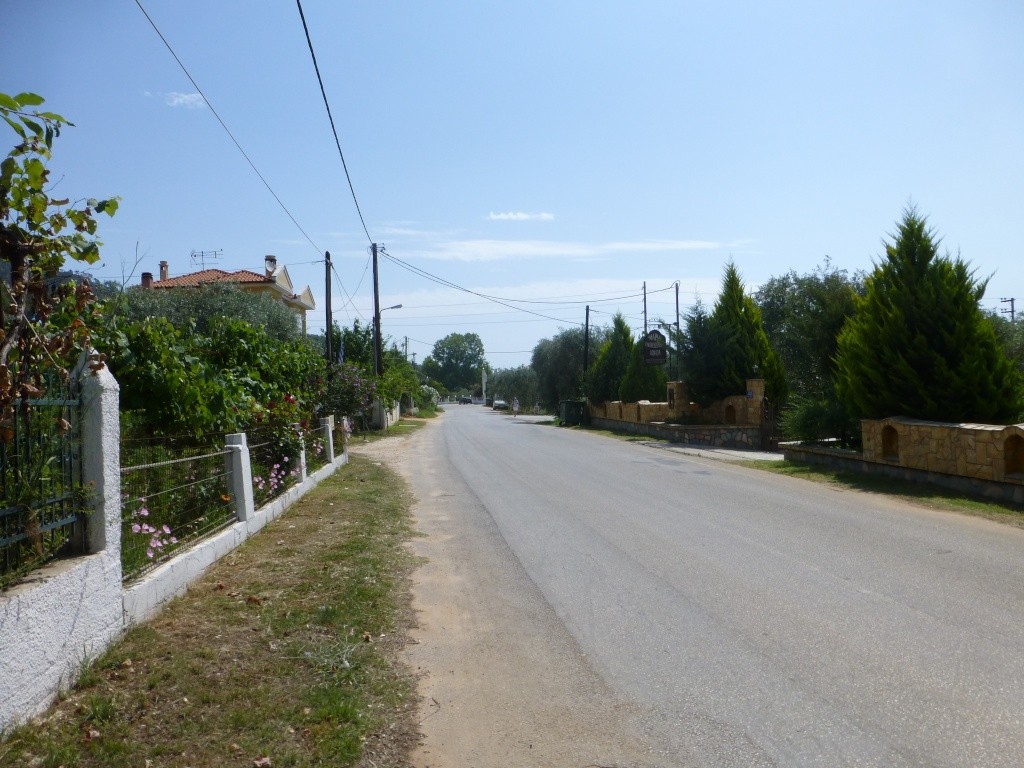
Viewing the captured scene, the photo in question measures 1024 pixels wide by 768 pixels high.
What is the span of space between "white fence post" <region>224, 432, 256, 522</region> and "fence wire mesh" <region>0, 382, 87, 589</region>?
3.90 m

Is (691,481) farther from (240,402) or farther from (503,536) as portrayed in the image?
(240,402)

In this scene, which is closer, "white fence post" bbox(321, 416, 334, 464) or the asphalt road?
the asphalt road

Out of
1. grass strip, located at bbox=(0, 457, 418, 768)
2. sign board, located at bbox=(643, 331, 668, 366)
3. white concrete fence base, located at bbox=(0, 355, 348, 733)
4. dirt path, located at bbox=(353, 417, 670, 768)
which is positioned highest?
sign board, located at bbox=(643, 331, 668, 366)

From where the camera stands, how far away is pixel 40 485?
468cm

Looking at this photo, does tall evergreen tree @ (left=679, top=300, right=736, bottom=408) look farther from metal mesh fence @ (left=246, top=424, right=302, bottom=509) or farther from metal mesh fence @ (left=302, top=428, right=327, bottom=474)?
metal mesh fence @ (left=246, top=424, right=302, bottom=509)

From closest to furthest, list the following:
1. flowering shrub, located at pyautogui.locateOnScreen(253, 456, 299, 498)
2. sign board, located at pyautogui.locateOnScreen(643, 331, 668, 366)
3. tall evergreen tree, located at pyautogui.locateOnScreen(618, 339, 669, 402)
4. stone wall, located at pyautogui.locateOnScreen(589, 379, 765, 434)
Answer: flowering shrub, located at pyautogui.locateOnScreen(253, 456, 299, 498) → stone wall, located at pyautogui.locateOnScreen(589, 379, 765, 434) → sign board, located at pyautogui.locateOnScreen(643, 331, 668, 366) → tall evergreen tree, located at pyautogui.locateOnScreen(618, 339, 669, 402)

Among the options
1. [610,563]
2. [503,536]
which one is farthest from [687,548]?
[503,536]

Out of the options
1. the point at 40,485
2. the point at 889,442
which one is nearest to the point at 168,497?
the point at 40,485

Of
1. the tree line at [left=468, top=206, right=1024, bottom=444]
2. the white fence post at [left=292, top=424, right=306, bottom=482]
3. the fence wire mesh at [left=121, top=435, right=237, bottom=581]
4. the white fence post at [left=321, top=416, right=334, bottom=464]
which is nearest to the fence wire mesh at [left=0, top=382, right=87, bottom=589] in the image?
the fence wire mesh at [left=121, top=435, right=237, bottom=581]

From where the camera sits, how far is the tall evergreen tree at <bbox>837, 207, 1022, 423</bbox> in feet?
52.4

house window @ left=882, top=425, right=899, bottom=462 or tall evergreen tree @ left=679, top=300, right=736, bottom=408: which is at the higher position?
tall evergreen tree @ left=679, top=300, right=736, bottom=408

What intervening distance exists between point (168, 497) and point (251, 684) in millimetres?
2847

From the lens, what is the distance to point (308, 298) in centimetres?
5803

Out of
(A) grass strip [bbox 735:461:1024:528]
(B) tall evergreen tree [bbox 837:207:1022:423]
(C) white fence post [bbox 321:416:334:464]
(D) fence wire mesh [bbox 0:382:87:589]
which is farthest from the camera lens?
(C) white fence post [bbox 321:416:334:464]
